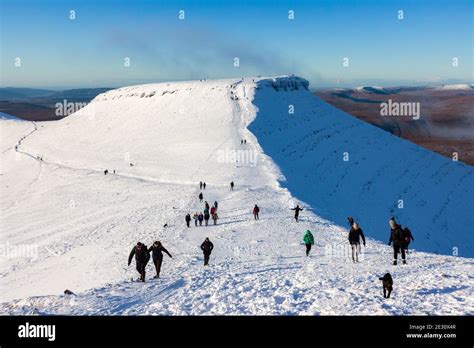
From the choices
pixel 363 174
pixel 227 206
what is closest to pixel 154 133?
pixel 363 174

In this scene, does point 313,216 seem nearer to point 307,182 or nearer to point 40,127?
point 307,182

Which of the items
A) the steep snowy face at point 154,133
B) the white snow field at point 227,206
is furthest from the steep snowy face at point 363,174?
the steep snowy face at point 154,133

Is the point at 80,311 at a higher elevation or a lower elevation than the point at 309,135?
lower

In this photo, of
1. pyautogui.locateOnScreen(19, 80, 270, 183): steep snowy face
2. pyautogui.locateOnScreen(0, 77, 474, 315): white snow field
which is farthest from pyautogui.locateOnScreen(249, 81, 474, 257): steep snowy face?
pyautogui.locateOnScreen(19, 80, 270, 183): steep snowy face

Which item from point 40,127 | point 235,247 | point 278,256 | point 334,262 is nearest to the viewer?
point 334,262

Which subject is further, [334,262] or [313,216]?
[313,216]

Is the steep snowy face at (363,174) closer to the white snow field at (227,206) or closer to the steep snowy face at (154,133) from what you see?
the white snow field at (227,206)
